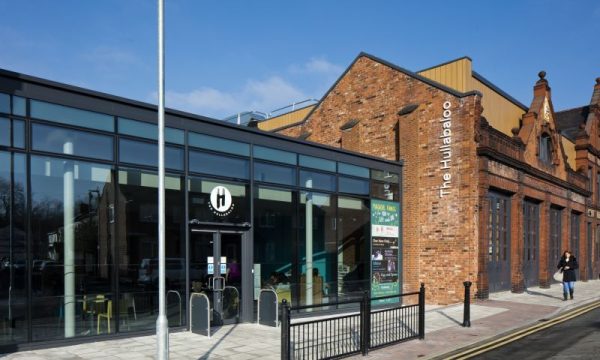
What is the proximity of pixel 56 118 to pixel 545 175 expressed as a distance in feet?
67.3

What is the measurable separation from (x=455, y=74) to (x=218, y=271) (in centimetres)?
1221

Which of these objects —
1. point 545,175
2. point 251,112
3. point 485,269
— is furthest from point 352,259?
point 251,112

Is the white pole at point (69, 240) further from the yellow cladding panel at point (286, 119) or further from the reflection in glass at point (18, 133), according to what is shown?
the yellow cladding panel at point (286, 119)

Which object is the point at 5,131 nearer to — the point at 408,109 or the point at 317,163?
the point at 317,163

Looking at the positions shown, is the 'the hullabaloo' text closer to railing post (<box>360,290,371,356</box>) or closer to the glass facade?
the glass facade

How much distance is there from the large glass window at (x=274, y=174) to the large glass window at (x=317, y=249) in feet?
2.19

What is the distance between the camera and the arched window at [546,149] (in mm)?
23734

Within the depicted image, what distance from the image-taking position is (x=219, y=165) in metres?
12.2

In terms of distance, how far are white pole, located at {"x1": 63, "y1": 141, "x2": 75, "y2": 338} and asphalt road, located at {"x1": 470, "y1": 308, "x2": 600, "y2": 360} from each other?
25.0 feet

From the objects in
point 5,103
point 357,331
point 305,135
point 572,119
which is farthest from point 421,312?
point 572,119

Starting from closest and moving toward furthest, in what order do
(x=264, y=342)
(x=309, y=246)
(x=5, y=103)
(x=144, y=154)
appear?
(x=5, y=103) → (x=264, y=342) → (x=144, y=154) → (x=309, y=246)

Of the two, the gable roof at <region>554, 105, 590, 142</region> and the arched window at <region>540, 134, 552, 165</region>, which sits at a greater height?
the gable roof at <region>554, 105, 590, 142</region>

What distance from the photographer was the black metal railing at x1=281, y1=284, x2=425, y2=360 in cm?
856

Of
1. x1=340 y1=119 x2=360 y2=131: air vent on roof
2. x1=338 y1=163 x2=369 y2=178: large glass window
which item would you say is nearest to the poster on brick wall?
x1=338 y1=163 x2=369 y2=178: large glass window
